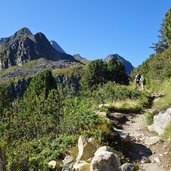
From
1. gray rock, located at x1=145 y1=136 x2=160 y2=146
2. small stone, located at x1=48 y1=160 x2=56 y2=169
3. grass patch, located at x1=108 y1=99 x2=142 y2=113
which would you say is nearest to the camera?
small stone, located at x1=48 y1=160 x2=56 y2=169

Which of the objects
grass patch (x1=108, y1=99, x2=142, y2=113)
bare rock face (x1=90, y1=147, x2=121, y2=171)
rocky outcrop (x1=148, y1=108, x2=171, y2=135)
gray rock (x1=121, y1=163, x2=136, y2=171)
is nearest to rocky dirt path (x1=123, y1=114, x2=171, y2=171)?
rocky outcrop (x1=148, y1=108, x2=171, y2=135)

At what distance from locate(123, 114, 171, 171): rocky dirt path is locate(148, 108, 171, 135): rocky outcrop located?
322mm

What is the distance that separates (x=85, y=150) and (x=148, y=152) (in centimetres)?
235

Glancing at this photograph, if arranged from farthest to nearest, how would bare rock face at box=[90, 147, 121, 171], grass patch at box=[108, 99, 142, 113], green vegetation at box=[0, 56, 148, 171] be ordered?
grass patch at box=[108, 99, 142, 113]
green vegetation at box=[0, 56, 148, 171]
bare rock face at box=[90, 147, 121, 171]

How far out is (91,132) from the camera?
11.8 metres

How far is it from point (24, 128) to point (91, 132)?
561cm

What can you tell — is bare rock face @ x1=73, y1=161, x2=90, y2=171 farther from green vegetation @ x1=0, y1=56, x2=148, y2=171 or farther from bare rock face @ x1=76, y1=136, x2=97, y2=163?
green vegetation @ x1=0, y1=56, x2=148, y2=171

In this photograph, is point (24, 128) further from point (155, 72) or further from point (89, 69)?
point (89, 69)

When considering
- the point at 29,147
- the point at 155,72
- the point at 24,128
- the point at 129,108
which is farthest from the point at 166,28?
the point at 29,147

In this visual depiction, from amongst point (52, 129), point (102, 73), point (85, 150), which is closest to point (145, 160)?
point (85, 150)

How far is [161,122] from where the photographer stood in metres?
13.1

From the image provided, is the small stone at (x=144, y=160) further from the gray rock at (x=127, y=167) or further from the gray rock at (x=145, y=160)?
the gray rock at (x=127, y=167)

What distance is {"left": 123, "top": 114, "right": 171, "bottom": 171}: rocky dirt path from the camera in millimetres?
10273

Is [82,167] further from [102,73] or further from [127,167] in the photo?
[102,73]
